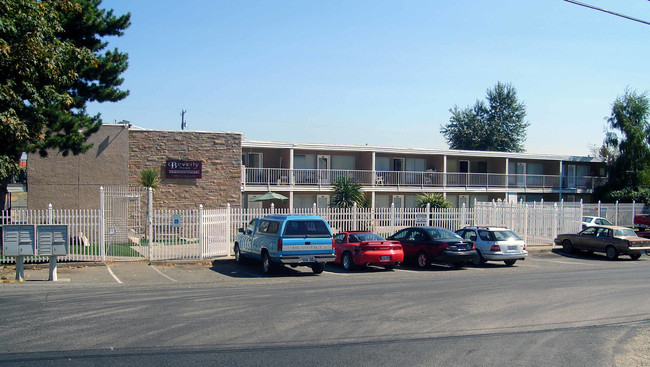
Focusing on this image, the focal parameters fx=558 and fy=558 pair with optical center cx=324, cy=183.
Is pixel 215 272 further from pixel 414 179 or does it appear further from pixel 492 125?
pixel 492 125

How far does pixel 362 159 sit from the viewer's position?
37844 millimetres

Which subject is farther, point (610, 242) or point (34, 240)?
point (610, 242)

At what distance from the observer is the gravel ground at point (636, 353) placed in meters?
7.54

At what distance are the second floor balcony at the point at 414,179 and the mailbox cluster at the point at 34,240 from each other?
17.0 meters

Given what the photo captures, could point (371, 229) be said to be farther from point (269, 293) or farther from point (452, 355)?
point (452, 355)

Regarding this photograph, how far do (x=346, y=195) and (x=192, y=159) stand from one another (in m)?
8.53

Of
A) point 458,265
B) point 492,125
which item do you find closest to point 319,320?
point 458,265

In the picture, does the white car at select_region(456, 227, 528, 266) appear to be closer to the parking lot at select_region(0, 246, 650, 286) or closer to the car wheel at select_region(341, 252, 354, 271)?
the parking lot at select_region(0, 246, 650, 286)

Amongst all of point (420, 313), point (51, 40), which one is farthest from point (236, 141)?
point (420, 313)

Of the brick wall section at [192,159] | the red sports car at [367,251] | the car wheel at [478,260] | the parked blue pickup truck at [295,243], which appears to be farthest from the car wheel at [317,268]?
the brick wall section at [192,159]

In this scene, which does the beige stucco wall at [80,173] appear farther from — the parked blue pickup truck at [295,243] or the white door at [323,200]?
the white door at [323,200]

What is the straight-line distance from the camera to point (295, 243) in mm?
Result: 16266


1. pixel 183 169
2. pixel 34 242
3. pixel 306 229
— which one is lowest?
pixel 34 242

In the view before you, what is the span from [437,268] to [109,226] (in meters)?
11.8
